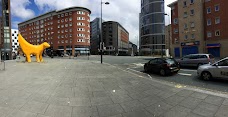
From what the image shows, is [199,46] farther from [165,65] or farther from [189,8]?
[165,65]

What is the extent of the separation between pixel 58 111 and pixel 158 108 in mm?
2955

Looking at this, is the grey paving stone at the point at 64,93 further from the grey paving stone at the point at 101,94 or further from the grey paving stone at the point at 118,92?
the grey paving stone at the point at 118,92

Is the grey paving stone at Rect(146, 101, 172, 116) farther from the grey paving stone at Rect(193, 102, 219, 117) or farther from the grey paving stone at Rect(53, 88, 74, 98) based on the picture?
the grey paving stone at Rect(53, 88, 74, 98)

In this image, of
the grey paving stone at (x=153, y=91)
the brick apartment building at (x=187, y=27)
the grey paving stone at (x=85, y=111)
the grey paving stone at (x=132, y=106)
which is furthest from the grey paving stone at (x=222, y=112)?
the brick apartment building at (x=187, y=27)

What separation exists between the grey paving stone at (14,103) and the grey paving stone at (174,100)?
4723 millimetres

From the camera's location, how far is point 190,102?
501cm

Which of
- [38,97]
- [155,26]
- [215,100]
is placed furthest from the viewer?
[155,26]

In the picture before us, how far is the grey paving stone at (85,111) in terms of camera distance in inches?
164

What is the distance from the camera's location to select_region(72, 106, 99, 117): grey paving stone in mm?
4164

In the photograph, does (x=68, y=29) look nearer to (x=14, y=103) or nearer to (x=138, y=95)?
(x=14, y=103)

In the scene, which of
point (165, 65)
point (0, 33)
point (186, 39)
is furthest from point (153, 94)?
point (0, 33)

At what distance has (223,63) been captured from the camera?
861 centimetres

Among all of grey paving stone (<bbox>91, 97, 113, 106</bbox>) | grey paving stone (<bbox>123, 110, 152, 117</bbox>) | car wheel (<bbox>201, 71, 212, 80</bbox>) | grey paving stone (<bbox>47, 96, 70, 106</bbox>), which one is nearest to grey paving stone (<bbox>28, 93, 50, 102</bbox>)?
grey paving stone (<bbox>47, 96, 70, 106</bbox>)

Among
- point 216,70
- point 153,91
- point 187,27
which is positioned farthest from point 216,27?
point 153,91
